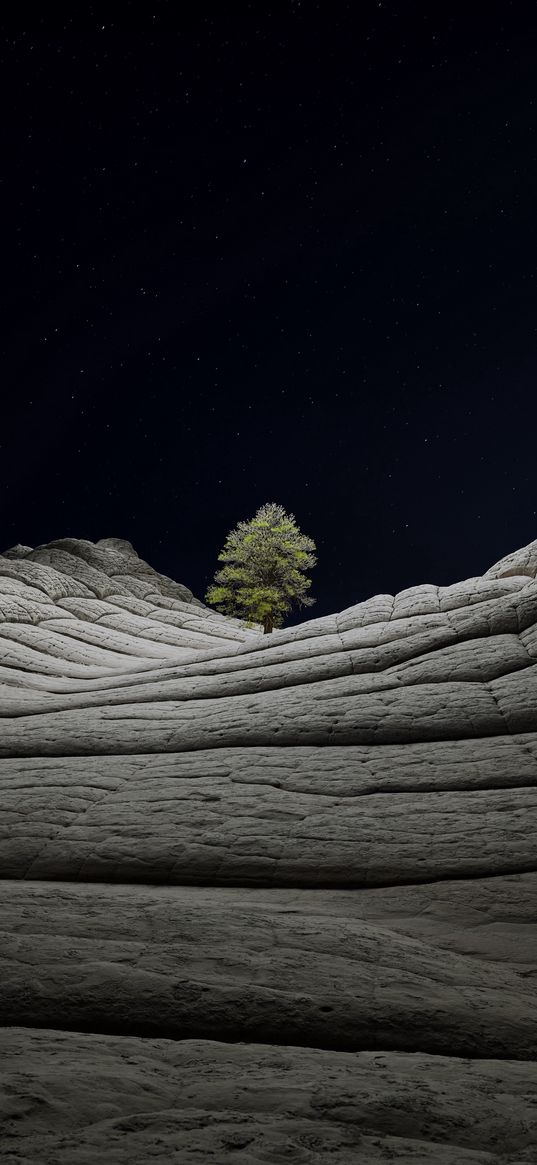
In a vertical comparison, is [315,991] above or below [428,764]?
below

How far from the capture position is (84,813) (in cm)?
908

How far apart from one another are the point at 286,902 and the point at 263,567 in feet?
86.9

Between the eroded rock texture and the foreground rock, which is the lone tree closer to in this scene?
the eroded rock texture

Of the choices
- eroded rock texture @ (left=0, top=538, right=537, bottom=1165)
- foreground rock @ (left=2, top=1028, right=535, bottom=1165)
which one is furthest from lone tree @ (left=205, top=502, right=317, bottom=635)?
foreground rock @ (left=2, top=1028, right=535, bottom=1165)

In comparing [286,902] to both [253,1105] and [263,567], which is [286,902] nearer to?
[253,1105]

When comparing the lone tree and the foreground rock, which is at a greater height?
the lone tree

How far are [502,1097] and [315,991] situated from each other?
59.9 inches

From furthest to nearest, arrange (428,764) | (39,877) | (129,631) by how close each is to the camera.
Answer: (129,631), (428,764), (39,877)

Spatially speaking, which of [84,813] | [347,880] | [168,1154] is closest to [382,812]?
[347,880]

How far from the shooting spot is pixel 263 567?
32.8m

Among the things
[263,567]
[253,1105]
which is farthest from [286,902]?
[263,567]

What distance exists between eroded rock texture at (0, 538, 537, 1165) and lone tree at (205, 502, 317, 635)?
16.9m

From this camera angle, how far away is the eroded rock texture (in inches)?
128

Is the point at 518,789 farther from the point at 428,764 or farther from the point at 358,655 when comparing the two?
the point at 358,655
